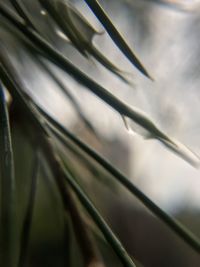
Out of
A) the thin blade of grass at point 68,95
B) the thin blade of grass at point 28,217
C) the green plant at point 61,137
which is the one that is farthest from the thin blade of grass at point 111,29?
the thin blade of grass at point 68,95

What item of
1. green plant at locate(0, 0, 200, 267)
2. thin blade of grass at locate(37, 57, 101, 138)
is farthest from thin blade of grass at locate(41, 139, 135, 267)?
thin blade of grass at locate(37, 57, 101, 138)

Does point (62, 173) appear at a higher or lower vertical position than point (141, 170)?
lower

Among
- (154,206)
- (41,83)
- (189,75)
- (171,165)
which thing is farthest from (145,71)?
(171,165)

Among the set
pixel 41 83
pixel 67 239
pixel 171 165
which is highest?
pixel 171 165

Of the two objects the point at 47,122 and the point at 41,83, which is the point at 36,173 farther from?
the point at 41,83

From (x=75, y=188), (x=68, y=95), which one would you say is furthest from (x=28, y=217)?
(x=68, y=95)

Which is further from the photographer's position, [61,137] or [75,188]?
[61,137]

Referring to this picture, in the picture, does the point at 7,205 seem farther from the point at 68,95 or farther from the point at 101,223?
the point at 68,95
